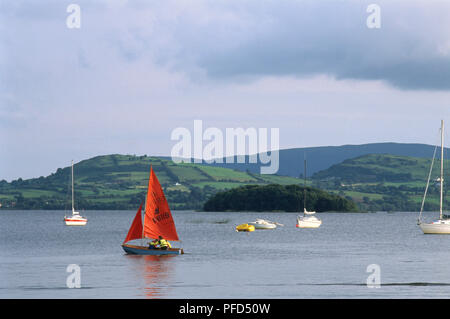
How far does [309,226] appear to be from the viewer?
171m

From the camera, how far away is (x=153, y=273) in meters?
59.6

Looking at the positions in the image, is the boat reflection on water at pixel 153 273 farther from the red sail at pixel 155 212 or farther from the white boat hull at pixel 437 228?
the white boat hull at pixel 437 228

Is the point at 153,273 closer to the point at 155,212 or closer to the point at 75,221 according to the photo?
the point at 155,212

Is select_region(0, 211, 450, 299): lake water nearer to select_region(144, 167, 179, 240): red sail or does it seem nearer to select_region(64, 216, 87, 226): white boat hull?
select_region(144, 167, 179, 240): red sail

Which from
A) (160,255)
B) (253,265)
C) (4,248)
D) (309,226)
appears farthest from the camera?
(309,226)

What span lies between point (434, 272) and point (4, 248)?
61268 mm

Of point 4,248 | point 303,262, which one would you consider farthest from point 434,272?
point 4,248


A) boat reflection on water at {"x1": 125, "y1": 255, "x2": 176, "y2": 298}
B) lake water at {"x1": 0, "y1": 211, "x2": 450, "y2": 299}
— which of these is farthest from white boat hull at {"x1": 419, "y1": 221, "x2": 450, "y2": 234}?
boat reflection on water at {"x1": 125, "y1": 255, "x2": 176, "y2": 298}

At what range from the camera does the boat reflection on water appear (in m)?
48.5

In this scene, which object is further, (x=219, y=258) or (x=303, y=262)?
(x=219, y=258)

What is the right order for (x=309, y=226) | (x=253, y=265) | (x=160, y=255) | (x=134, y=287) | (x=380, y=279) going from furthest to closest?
(x=309, y=226) < (x=160, y=255) < (x=253, y=265) < (x=380, y=279) < (x=134, y=287)

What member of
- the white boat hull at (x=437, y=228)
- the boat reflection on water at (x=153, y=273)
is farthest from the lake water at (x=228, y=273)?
the white boat hull at (x=437, y=228)
